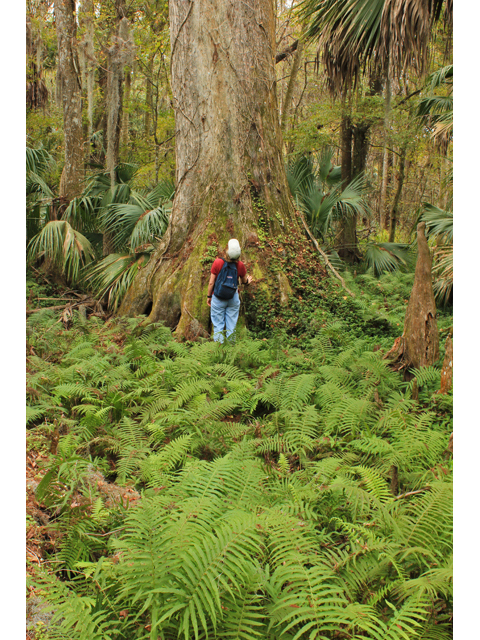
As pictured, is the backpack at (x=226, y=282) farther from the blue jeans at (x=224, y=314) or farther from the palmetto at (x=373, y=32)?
the palmetto at (x=373, y=32)

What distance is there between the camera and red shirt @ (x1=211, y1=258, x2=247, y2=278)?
20.3 feet

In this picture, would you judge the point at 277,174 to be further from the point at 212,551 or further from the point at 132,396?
the point at 212,551

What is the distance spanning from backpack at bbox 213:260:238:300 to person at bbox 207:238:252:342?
0.06m

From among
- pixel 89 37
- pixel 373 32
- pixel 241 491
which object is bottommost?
pixel 241 491

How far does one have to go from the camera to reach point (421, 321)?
14.8 feet

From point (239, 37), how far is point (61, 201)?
463cm

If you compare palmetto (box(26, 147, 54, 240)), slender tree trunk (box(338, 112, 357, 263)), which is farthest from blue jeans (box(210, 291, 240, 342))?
slender tree trunk (box(338, 112, 357, 263))

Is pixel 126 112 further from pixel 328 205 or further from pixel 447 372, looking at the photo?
pixel 447 372

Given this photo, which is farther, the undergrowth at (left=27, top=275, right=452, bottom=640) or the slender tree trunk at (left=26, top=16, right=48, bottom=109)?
the slender tree trunk at (left=26, top=16, right=48, bottom=109)

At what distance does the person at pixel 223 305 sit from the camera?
20.4 feet

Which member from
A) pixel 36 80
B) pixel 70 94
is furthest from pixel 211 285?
pixel 36 80

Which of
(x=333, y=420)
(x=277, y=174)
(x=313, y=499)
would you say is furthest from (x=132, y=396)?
(x=277, y=174)

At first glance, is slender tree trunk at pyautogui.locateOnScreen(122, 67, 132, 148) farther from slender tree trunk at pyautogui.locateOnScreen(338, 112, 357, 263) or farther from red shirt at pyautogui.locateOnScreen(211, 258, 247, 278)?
red shirt at pyautogui.locateOnScreen(211, 258, 247, 278)

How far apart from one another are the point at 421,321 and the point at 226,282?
2638 mm
